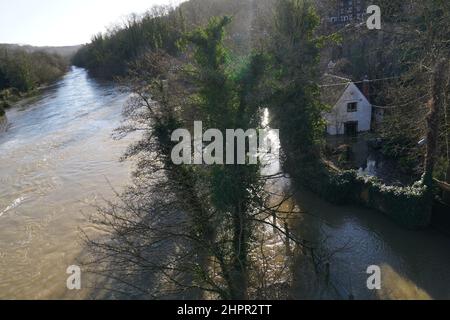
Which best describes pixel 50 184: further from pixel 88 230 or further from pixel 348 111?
pixel 348 111

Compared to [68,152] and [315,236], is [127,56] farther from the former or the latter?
[315,236]

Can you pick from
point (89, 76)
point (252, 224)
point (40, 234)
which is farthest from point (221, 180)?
point (89, 76)

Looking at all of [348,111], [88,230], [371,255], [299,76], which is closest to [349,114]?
[348,111]

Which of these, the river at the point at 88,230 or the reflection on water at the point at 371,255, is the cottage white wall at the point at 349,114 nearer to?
the river at the point at 88,230

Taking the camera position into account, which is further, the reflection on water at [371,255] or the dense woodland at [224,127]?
the reflection on water at [371,255]

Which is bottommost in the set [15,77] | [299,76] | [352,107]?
[352,107]

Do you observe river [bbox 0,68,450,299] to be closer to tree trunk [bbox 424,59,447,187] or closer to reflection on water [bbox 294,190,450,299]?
reflection on water [bbox 294,190,450,299]

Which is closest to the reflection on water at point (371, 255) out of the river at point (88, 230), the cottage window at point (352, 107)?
the river at point (88, 230)
